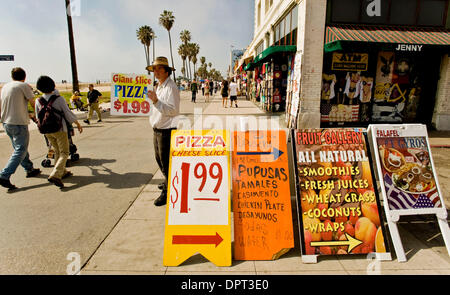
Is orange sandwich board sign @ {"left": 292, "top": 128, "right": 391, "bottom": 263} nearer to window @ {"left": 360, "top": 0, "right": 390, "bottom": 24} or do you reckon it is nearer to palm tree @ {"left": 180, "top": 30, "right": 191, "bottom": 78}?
window @ {"left": 360, "top": 0, "right": 390, "bottom": 24}

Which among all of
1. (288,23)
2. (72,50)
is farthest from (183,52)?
(288,23)

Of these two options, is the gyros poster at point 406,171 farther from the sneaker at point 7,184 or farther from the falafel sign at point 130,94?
the sneaker at point 7,184

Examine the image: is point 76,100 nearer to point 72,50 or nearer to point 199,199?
point 72,50

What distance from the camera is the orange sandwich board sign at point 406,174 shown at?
3.08 m

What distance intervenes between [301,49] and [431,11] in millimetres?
5044

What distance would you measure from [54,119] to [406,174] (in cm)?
551

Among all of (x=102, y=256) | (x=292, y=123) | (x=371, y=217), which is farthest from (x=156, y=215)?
(x=292, y=123)

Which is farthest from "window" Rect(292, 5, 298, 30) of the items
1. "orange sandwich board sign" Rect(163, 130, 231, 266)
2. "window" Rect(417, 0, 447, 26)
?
"orange sandwich board sign" Rect(163, 130, 231, 266)

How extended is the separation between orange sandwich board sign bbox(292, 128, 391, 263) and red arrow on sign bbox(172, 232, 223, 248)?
93cm

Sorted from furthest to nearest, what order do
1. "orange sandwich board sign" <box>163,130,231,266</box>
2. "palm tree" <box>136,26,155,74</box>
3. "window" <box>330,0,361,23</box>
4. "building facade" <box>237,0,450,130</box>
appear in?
"palm tree" <box>136,26,155,74</box> → "window" <box>330,0,361,23</box> → "building facade" <box>237,0,450,130</box> → "orange sandwich board sign" <box>163,130,231,266</box>

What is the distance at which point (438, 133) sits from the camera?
32.4 ft

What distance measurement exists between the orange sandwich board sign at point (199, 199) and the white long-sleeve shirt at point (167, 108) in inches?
23.4

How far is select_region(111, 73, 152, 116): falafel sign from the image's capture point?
12.5 feet
